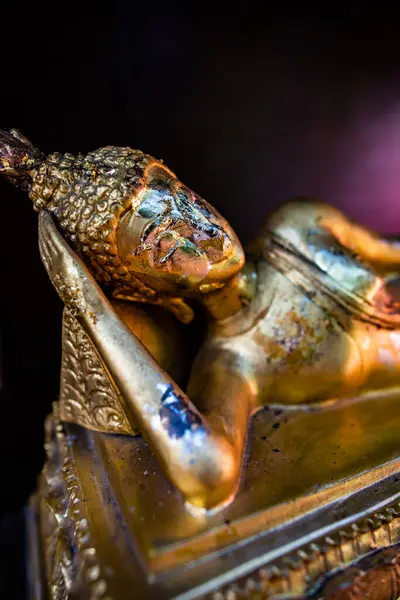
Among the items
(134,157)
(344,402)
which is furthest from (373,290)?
(134,157)

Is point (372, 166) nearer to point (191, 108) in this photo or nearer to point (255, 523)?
point (191, 108)

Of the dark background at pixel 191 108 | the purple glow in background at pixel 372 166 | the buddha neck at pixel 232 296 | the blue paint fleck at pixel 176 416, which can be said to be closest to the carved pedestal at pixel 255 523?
the blue paint fleck at pixel 176 416

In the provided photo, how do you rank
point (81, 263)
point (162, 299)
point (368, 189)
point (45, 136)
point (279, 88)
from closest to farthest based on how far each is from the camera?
point (81, 263), point (162, 299), point (45, 136), point (279, 88), point (368, 189)

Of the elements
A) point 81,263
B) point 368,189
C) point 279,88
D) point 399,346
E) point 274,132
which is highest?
point 279,88

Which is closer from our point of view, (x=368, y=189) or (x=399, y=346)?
(x=399, y=346)

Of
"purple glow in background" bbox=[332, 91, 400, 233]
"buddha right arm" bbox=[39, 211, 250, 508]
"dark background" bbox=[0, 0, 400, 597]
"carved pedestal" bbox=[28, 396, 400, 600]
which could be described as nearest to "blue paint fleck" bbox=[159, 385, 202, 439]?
"buddha right arm" bbox=[39, 211, 250, 508]

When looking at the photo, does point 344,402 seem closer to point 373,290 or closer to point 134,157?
point 373,290

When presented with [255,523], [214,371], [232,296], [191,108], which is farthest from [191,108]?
[255,523]
